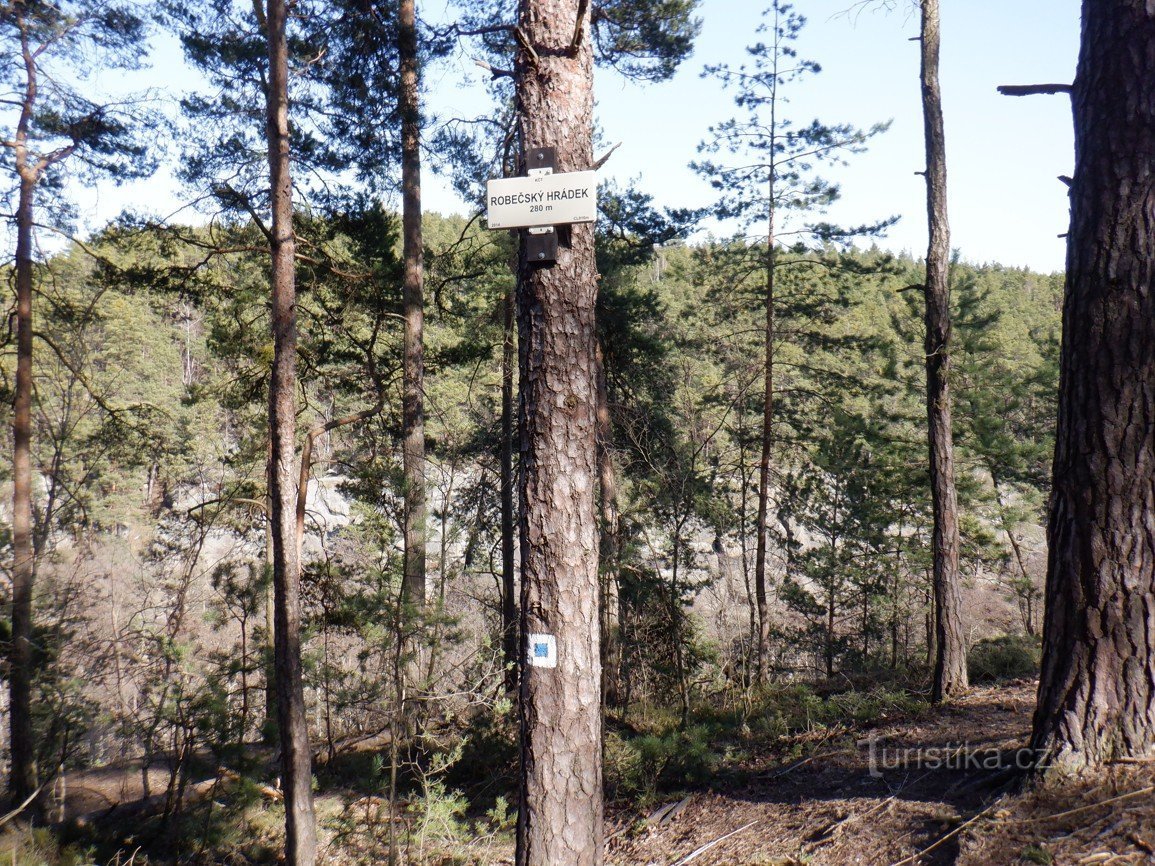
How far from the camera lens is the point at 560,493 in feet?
10.4

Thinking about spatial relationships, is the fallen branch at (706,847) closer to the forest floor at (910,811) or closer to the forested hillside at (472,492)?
the forest floor at (910,811)

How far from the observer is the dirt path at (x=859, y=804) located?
135 inches

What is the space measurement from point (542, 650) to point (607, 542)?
512cm

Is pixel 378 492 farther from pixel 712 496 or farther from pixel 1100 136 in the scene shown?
pixel 1100 136

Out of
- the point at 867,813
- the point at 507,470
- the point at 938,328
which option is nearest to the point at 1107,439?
the point at 867,813

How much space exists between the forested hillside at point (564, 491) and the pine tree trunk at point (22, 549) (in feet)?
0.17

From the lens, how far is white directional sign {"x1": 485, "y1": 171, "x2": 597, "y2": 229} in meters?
3.14

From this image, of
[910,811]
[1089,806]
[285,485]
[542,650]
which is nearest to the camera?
[1089,806]

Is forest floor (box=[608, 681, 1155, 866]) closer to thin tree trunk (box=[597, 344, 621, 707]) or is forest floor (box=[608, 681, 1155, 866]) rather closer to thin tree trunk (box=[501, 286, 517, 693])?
thin tree trunk (box=[597, 344, 621, 707])

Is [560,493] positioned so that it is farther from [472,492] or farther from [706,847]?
[472,492]

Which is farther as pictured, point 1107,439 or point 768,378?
point 768,378

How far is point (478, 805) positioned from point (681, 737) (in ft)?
7.43

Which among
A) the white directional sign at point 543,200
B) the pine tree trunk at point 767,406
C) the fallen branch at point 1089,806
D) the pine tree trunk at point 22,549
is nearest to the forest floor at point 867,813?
the fallen branch at point 1089,806

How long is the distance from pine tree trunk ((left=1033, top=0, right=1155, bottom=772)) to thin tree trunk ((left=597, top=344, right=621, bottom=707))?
192 inches
